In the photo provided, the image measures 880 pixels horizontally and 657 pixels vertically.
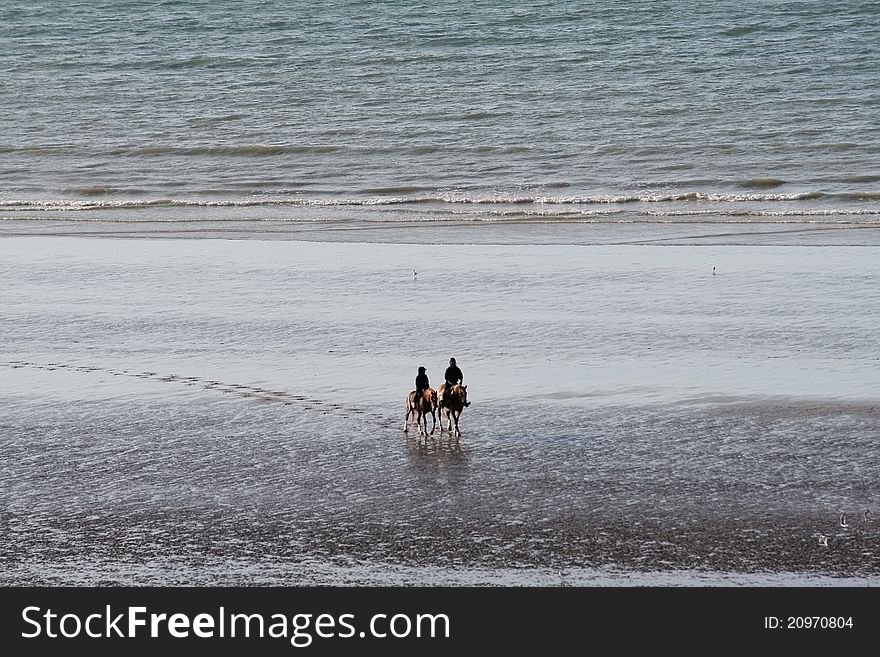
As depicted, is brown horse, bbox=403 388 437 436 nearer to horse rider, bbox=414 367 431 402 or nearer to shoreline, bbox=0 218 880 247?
horse rider, bbox=414 367 431 402

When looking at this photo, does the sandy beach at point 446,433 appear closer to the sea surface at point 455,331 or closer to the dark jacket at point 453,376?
the sea surface at point 455,331

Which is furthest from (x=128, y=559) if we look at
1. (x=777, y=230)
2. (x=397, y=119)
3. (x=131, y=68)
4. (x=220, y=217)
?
(x=131, y=68)

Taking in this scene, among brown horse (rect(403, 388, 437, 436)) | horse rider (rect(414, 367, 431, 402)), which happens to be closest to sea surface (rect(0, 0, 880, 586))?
brown horse (rect(403, 388, 437, 436))

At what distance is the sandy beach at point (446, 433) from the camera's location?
11.2m

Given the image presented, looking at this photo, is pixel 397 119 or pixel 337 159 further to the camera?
pixel 397 119

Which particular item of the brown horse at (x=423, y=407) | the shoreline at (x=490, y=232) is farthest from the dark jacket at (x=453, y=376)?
the shoreline at (x=490, y=232)

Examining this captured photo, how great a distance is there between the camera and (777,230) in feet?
89.2

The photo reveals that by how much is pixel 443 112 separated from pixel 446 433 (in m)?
30.7

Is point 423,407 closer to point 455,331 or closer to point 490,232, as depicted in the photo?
point 455,331

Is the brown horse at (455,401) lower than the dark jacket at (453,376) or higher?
lower

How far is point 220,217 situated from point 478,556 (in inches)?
848

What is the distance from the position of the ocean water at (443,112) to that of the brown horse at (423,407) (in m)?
15.3

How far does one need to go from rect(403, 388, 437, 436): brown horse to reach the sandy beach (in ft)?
0.59
